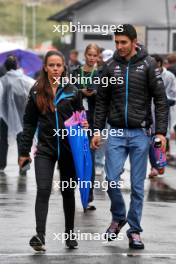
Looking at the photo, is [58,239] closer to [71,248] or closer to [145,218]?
[71,248]

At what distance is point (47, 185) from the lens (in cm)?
1035

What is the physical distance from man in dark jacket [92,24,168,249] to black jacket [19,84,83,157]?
0.34 m

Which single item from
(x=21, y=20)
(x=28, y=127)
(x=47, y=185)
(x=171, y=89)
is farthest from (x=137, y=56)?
(x=21, y=20)

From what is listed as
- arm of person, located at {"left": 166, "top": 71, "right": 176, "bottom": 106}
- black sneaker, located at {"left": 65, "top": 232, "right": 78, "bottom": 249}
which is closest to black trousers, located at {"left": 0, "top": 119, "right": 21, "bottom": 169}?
arm of person, located at {"left": 166, "top": 71, "right": 176, "bottom": 106}

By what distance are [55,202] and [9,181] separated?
2859 millimetres

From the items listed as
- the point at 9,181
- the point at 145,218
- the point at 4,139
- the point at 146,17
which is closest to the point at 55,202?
the point at 145,218

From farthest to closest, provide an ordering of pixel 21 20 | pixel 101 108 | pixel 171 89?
pixel 21 20 → pixel 171 89 → pixel 101 108

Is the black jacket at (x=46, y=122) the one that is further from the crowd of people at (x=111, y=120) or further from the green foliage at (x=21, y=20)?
the green foliage at (x=21, y=20)

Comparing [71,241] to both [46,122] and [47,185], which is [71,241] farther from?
[46,122]

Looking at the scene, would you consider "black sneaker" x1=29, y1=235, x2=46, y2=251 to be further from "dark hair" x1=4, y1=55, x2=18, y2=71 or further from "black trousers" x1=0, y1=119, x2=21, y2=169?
"dark hair" x1=4, y1=55, x2=18, y2=71

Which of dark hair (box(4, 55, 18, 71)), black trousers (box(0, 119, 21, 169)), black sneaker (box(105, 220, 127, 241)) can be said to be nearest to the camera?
black sneaker (box(105, 220, 127, 241))

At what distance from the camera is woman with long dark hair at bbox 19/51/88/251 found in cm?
1035

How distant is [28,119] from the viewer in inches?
416

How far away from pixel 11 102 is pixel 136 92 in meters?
8.47
